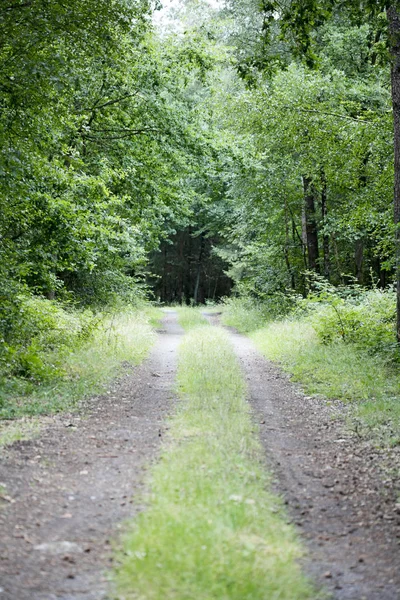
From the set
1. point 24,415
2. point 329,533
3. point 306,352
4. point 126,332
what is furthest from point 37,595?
point 126,332

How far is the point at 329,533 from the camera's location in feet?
13.7

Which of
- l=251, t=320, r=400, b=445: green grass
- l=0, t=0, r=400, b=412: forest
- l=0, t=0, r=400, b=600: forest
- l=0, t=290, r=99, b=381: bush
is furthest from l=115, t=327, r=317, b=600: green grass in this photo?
l=0, t=0, r=400, b=412: forest

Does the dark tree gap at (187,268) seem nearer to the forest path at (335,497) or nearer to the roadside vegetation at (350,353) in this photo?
the roadside vegetation at (350,353)

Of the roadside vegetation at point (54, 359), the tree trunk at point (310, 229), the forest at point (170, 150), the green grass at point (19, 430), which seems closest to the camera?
the green grass at point (19, 430)

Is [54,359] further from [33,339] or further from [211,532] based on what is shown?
[211,532]

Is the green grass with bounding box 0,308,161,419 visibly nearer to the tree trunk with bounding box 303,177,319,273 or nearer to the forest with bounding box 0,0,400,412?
the forest with bounding box 0,0,400,412

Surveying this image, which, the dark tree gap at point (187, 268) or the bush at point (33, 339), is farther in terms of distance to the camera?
the dark tree gap at point (187, 268)

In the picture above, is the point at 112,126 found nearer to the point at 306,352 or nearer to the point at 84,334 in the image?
the point at 84,334

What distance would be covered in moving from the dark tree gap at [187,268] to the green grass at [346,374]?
111 ft

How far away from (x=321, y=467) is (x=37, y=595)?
3.54 meters

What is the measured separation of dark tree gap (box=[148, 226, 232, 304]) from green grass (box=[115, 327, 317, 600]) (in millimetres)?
42743

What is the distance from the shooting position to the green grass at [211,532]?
3.18m

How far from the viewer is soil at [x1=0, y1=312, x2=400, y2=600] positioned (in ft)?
11.2

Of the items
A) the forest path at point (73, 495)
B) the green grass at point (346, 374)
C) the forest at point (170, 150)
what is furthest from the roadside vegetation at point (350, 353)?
the forest path at point (73, 495)
